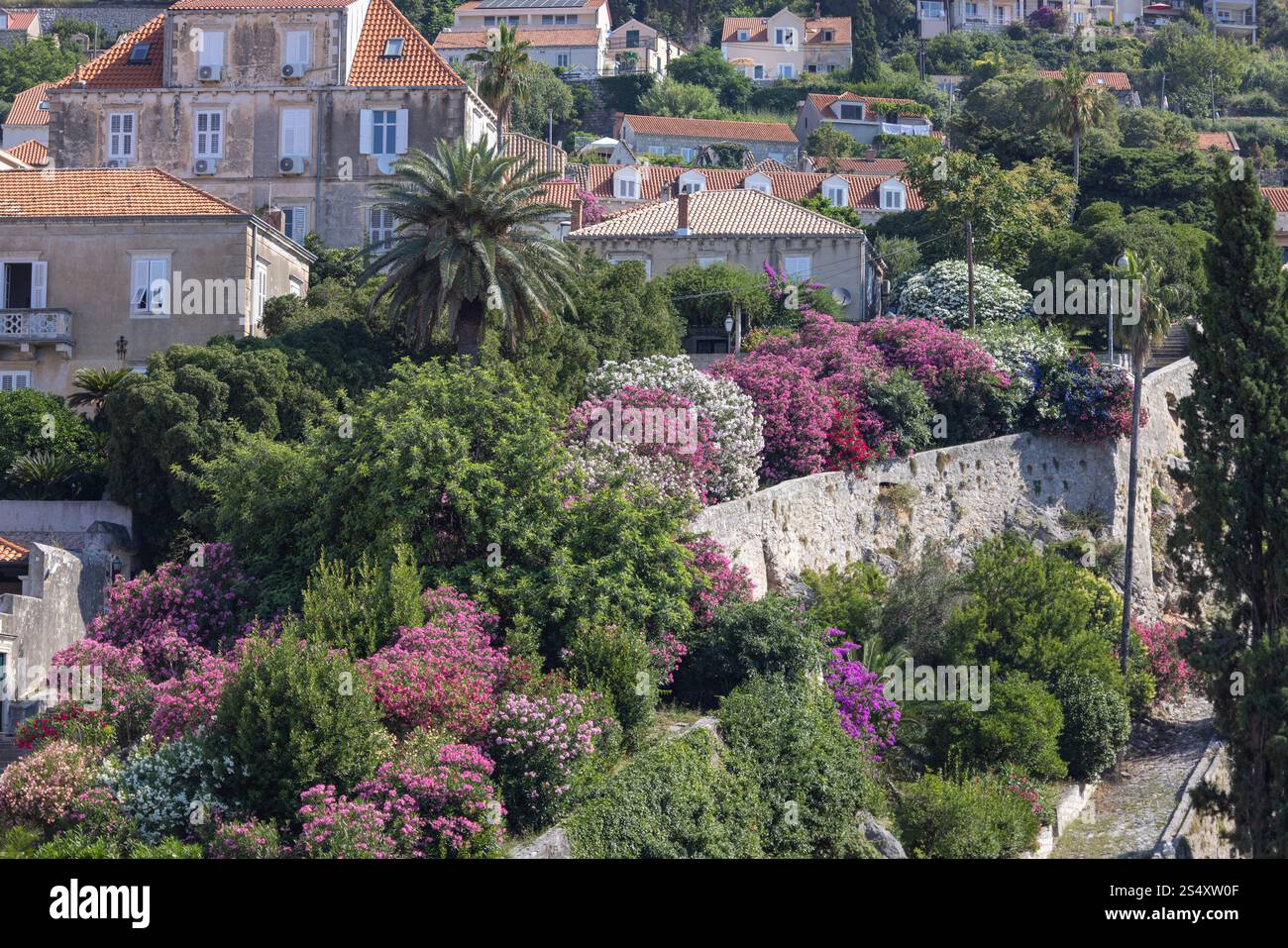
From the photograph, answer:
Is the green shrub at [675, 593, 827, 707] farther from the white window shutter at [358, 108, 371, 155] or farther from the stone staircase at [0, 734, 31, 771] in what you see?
the white window shutter at [358, 108, 371, 155]

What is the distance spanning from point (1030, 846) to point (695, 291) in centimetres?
2259

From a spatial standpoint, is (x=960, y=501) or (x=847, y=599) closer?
(x=847, y=599)

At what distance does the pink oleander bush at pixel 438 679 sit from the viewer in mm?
30062

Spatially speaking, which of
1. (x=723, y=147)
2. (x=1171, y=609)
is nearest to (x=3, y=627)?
(x=1171, y=609)

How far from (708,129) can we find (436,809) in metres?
87.8

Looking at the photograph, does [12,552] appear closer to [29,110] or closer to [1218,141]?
[29,110]

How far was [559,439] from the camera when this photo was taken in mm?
37875

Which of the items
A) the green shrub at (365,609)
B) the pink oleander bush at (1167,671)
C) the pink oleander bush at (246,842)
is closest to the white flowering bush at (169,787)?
the pink oleander bush at (246,842)

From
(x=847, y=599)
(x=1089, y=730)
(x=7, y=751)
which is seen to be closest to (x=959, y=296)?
(x=847, y=599)

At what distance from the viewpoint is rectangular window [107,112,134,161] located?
58.7 meters

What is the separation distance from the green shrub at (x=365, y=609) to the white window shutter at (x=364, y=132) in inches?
1055

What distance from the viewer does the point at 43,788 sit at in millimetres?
29172

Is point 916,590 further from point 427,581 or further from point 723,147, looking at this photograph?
point 723,147

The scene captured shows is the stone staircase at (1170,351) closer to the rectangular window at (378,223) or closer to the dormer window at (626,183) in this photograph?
the rectangular window at (378,223)
